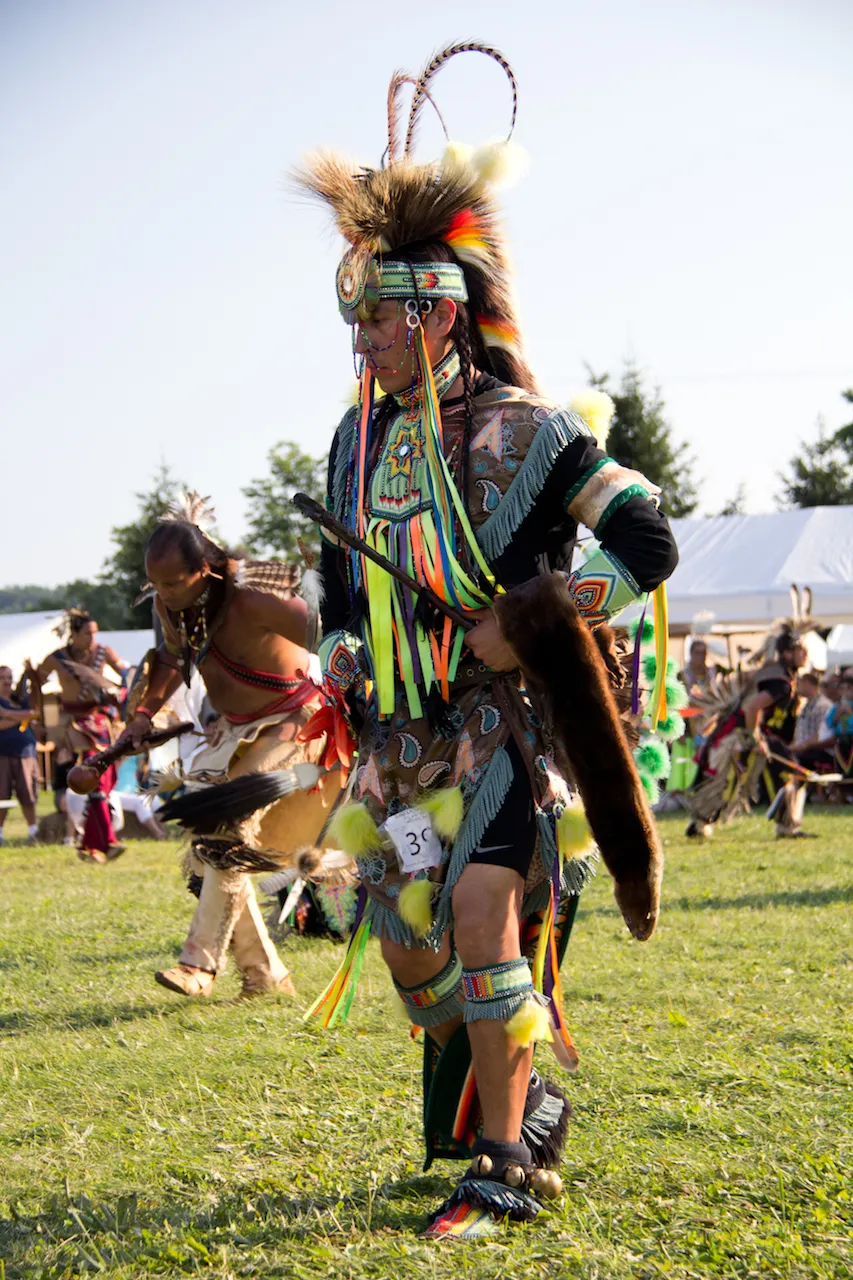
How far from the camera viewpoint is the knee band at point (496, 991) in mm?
2777

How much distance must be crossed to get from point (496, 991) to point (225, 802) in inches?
84.0

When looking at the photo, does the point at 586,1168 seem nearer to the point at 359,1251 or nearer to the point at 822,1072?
the point at 359,1251

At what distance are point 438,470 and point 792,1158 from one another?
6.02 feet

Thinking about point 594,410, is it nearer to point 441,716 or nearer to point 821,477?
point 441,716

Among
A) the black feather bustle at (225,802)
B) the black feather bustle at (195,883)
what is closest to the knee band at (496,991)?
the black feather bustle at (225,802)

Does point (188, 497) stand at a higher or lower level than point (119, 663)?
higher

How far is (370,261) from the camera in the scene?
3113 mm

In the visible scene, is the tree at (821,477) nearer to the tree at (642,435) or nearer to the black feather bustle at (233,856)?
the tree at (642,435)

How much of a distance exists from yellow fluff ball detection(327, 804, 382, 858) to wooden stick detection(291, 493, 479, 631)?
1.67ft

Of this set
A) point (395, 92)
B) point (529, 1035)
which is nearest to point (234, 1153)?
point (529, 1035)

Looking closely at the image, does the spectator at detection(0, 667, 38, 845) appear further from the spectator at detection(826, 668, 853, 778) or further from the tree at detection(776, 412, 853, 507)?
the tree at detection(776, 412, 853, 507)

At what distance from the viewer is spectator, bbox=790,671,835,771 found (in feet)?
46.3

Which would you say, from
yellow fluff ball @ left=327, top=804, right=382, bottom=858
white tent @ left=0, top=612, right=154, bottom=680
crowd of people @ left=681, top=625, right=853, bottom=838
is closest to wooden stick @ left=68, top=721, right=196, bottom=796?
yellow fluff ball @ left=327, top=804, right=382, bottom=858

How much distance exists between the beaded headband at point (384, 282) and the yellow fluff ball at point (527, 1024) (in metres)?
1.60
